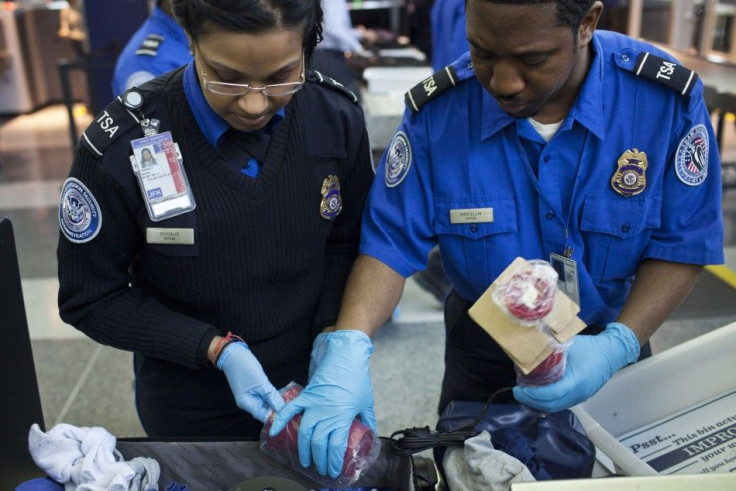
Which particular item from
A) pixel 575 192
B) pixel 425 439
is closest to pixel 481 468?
pixel 425 439

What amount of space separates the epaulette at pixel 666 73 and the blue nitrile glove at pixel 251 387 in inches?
28.3

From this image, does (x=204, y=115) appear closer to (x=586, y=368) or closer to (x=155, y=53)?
(x=586, y=368)

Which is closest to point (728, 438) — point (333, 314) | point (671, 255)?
point (671, 255)

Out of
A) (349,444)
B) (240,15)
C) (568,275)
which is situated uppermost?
(240,15)

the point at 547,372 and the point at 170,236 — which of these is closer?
the point at 547,372

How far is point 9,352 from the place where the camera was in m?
0.87

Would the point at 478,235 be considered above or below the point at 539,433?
above

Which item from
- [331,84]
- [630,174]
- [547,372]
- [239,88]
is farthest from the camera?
[331,84]

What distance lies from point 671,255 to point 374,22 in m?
4.80

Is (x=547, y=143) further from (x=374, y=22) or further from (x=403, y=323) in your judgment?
(x=374, y=22)

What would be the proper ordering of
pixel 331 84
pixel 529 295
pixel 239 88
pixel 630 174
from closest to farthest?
pixel 529 295, pixel 239 88, pixel 630 174, pixel 331 84

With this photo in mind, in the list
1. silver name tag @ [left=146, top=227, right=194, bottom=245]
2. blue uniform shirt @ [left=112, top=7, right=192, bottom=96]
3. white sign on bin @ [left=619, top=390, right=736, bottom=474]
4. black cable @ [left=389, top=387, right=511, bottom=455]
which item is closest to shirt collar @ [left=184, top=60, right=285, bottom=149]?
silver name tag @ [left=146, top=227, right=194, bottom=245]

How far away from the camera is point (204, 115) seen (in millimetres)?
1021

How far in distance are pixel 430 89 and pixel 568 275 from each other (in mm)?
367
